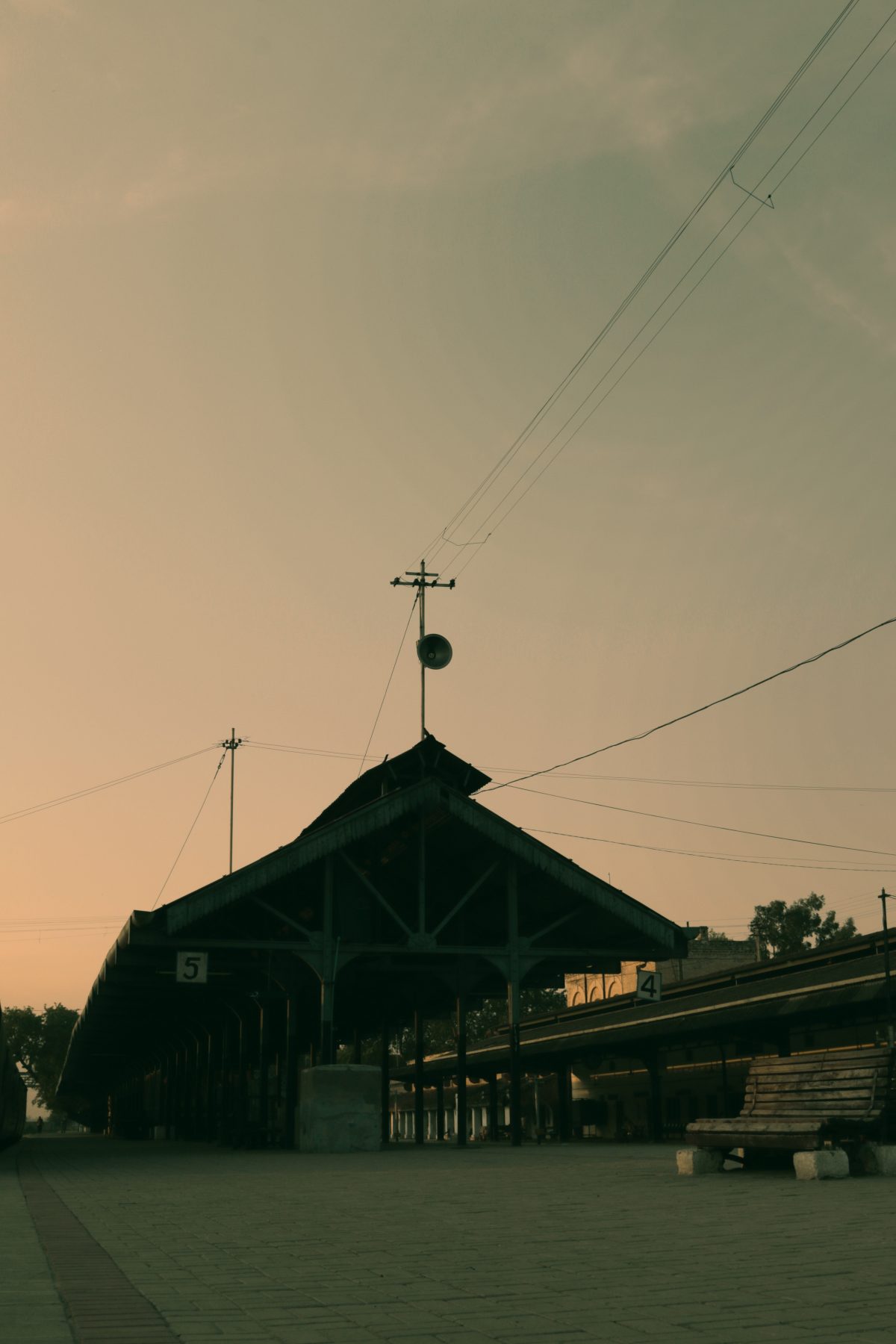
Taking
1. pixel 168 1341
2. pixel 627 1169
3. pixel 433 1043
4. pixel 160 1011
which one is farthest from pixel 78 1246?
pixel 433 1043

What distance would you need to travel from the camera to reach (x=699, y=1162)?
47.5 feet

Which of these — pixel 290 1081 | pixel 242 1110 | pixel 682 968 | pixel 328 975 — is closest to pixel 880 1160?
pixel 328 975

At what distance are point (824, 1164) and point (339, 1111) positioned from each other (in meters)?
12.4

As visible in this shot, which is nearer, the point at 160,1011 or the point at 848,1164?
the point at 848,1164

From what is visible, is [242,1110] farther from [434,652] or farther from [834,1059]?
[834,1059]

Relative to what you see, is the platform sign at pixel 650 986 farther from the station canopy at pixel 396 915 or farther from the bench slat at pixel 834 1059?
the bench slat at pixel 834 1059

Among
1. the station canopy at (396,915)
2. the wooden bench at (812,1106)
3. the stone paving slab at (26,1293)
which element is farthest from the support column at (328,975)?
the stone paving slab at (26,1293)

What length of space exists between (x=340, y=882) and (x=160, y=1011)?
18617 mm

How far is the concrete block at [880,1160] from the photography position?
43.5ft

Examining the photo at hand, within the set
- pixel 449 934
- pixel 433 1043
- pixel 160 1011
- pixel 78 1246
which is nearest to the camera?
pixel 78 1246

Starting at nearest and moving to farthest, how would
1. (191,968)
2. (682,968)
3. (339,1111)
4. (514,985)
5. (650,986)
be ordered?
(339,1111) → (191,968) → (650,986) → (514,985) → (682,968)

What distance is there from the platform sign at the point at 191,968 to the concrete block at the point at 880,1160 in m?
15.2

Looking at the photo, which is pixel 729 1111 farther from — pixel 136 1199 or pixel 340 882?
pixel 136 1199

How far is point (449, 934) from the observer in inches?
1395
